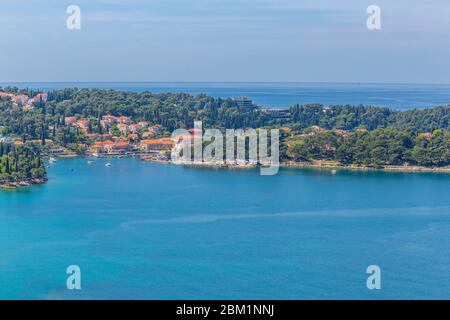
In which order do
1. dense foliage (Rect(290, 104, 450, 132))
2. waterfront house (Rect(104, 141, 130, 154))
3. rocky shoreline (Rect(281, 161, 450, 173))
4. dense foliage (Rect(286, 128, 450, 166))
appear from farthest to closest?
dense foliage (Rect(290, 104, 450, 132)) → waterfront house (Rect(104, 141, 130, 154)) → dense foliage (Rect(286, 128, 450, 166)) → rocky shoreline (Rect(281, 161, 450, 173))

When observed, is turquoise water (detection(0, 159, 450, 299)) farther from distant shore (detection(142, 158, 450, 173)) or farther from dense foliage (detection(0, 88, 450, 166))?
dense foliage (detection(0, 88, 450, 166))

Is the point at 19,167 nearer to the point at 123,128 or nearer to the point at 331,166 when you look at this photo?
the point at 331,166

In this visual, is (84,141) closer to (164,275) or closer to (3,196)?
(3,196)
